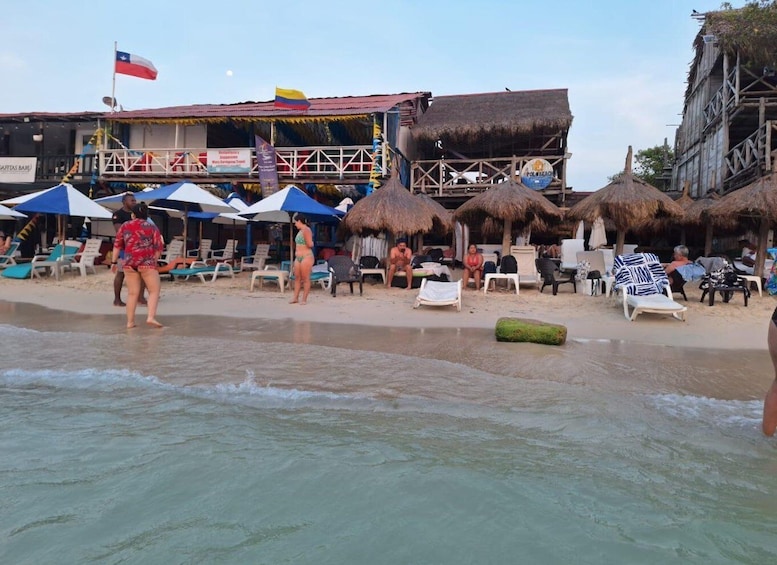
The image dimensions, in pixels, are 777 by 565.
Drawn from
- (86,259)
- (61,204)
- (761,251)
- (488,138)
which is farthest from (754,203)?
(86,259)

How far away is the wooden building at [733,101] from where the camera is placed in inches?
506

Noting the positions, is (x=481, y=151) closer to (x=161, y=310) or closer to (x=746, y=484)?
(x=161, y=310)

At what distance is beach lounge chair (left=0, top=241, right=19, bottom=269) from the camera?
12.5 m

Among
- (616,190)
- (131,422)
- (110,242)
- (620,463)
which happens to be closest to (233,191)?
(110,242)

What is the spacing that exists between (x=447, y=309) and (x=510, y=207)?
9.96 feet

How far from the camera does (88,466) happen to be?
267cm

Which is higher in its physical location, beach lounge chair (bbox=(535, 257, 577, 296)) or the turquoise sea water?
beach lounge chair (bbox=(535, 257, 577, 296))

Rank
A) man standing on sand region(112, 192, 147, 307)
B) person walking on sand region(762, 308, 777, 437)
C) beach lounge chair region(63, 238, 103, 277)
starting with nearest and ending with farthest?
person walking on sand region(762, 308, 777, 437), man standing on sand region(112, 192, 147, 307), beach lounge chair region(63, 238, 103, 277)

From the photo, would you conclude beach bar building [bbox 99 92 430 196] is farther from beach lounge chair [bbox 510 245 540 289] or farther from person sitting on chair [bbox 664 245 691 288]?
person sitting on chair [bbox 664 245 691 288]

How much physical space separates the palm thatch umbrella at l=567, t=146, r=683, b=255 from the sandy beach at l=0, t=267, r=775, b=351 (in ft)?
5.04

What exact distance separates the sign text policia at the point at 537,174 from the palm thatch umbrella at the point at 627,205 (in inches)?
161

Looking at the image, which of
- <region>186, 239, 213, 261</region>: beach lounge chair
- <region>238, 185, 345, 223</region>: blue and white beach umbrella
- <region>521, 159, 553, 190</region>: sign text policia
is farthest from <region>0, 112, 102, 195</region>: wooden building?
<region>521, 159, 553, 190</region>: sign text policia

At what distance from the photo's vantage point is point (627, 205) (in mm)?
9391

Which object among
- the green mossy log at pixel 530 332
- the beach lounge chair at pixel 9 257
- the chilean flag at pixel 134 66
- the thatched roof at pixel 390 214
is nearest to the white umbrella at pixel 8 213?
the beach lounge chair at pixel 9 257
